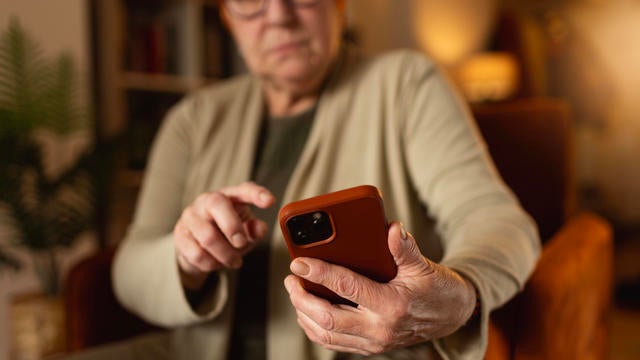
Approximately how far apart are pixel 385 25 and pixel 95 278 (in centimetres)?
241

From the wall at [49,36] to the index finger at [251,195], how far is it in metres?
1.05

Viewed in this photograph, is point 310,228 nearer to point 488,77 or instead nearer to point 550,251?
point 550,251

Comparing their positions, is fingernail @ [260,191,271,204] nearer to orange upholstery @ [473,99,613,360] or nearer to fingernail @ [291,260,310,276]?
fingernail @ [291,260,310,276]

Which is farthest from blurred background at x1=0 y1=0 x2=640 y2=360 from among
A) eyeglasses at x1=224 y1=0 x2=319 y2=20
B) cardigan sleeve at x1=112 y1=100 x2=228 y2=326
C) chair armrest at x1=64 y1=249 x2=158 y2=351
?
eyeglasses at x1=224 y1=0 x2=319 y2=20

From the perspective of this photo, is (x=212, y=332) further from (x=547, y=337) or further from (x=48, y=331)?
(x=48, y=331)

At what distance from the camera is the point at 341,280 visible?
372 mm

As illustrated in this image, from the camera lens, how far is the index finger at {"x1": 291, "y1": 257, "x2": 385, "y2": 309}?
14.6 inches

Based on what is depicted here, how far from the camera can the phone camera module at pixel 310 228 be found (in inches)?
14.7

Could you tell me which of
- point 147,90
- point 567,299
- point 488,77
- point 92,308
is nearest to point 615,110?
point 488,77

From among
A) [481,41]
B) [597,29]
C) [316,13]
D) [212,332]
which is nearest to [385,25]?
[481,41]

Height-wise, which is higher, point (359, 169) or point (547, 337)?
point (359, 169)

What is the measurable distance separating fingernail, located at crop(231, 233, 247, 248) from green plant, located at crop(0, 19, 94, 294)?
893 millimetres

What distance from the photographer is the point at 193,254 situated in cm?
53

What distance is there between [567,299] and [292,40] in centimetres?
47
